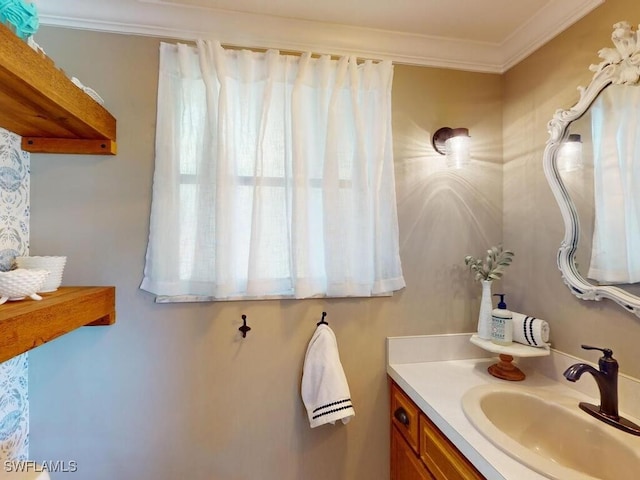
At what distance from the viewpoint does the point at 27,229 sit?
1266 millimetres

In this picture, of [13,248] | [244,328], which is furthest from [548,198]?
[13,248]

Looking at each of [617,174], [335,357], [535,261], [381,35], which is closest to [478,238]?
[535,261]

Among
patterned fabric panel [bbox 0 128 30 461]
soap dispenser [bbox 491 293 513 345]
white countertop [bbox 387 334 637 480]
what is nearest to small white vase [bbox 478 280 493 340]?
soap dispenser [bbox 491 293 513 345]

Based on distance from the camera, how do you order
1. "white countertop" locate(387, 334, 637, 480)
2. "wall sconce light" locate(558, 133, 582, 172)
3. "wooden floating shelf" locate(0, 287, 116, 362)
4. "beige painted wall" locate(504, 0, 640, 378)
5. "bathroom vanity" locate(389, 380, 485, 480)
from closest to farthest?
1. "wooden floating shelf" locate(0, 287, 116, 362)
2. "white countertop" locate(387, 334, 637, 480)
3. "bathroom vanity" locate(389, 380, 485, 480)
4. "beige painted wall" locate(504, 0, 640, 378)
5. "wall sconce light" locate(558, 133, 582, 172)

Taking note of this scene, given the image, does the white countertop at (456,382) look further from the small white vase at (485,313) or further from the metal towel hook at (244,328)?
the metal towel hook at (244,328)

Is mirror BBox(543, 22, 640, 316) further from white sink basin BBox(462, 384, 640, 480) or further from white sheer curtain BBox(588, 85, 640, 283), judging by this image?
white sink basin BBox(462, 384, 640, 480)

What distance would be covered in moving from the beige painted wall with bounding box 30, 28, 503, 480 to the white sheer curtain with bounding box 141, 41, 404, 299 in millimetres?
96

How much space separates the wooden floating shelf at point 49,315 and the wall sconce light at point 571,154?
187 centimetres

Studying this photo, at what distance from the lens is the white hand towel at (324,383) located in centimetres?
134

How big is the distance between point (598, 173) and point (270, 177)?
4.14ft

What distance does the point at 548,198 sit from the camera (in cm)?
139

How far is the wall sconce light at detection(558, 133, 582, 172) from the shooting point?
126 centimetres

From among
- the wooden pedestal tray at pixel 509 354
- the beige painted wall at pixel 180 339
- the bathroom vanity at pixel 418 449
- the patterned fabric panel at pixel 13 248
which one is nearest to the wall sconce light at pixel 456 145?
the beige painted wall at pixel 180 339

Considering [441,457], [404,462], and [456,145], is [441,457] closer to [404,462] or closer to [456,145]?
[404,462]
